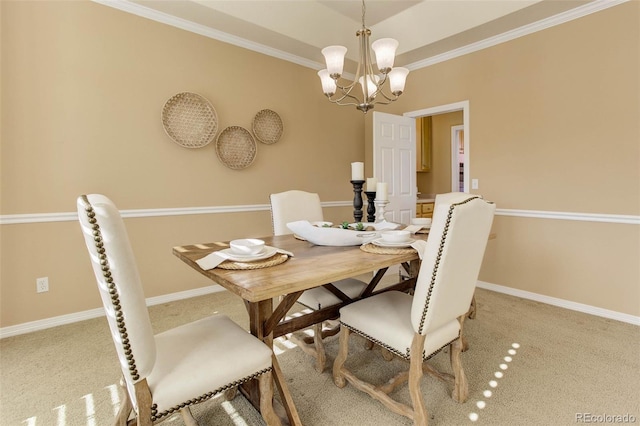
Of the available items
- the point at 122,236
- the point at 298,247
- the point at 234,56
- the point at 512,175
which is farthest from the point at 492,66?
the point at 122,236

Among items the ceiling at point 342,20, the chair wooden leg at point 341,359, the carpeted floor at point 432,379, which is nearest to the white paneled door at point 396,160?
the ceiling at point 342,20

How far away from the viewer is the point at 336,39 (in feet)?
11.8

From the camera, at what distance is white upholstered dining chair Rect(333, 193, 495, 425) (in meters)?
1.23

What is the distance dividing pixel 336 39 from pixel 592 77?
8.03 feet

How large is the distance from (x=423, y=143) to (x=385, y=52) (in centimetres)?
Result: 391

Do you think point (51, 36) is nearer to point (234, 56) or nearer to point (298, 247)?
point (234, 56)

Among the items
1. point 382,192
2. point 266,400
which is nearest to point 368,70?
point 382,192

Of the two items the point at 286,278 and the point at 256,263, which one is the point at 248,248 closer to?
the point at 256,263

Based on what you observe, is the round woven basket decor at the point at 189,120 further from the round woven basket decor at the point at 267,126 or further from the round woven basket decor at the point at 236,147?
the round woven basket decor at the point at 267,126

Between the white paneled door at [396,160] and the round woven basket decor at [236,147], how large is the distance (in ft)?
4.62

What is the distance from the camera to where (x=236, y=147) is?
3295 mm

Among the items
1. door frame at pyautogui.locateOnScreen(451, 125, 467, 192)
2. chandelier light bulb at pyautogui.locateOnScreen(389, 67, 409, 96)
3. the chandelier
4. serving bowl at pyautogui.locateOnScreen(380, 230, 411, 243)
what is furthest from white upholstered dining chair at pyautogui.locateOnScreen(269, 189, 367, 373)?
door frame at pyautogui.locateOnScreen(451, 125, 467, 192)

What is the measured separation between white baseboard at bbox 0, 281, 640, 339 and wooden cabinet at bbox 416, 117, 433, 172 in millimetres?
2754

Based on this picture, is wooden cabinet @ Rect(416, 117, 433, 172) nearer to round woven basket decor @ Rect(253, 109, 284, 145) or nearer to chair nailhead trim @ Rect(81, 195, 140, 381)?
round woven basket decor @ Rect(253, 109, 284, 145)
